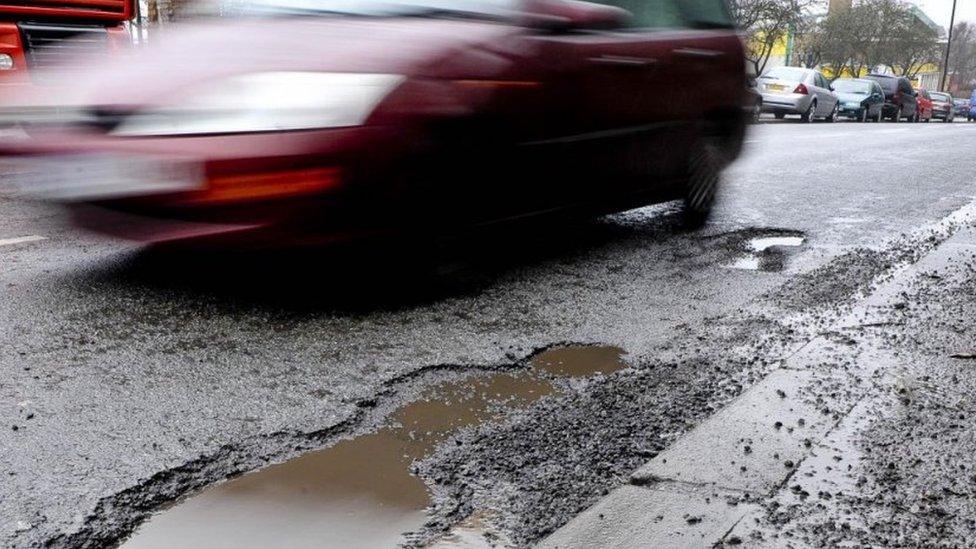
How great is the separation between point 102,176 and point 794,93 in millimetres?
22576

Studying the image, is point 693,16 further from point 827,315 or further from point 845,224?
point 827,315

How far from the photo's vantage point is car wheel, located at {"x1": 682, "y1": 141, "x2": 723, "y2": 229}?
19.5 feet

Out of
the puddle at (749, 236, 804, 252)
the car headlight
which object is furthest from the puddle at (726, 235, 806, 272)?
the car headlight

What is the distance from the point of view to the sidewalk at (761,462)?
7.17 ft

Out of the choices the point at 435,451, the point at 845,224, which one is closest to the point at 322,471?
the point at 435,451

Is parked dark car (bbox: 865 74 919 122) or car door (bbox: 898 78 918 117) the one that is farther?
car door (bbox: 898 78 918 117)

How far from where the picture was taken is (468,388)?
127 inches

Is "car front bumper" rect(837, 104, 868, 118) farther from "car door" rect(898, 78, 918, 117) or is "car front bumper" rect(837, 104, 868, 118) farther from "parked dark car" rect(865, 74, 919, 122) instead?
"car door" rect(898, 78, 918, 117)

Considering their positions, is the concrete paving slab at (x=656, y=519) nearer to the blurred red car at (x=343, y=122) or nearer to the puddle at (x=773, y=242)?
the blurred red car at (x=343, y=122)

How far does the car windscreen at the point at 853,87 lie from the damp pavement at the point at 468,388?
85.7 ft

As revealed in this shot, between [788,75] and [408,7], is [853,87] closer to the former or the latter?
[788,75]

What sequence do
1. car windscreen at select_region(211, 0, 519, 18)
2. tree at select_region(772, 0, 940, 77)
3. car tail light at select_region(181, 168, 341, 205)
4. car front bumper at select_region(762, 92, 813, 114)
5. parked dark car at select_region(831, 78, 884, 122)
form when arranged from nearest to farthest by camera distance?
1. car tail light at select_region(181, 168, 341, 205)
2. car windscreen at select_region(211, 0, 519, 18)
3. car front bumper at select_region(762, 92, 813, 114)
4. parked dark car at select_region(831, 78, 884, 122)
5. tree at select_region(772, 0, 940, 77)

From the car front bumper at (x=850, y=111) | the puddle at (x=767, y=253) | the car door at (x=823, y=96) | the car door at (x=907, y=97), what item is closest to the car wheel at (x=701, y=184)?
the puddle at (x=767, y=253)

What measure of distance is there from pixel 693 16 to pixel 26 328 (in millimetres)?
4110
